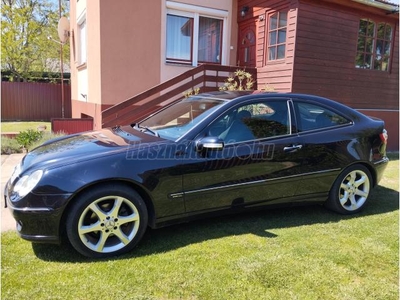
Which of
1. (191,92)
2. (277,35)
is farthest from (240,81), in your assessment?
(277,35)

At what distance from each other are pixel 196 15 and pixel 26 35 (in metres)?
15.8

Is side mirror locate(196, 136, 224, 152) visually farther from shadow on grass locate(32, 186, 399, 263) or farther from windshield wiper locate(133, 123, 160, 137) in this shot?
shadow on grass locate(32, 186, 399, 263)

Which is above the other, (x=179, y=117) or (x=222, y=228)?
(x=179, y=117)

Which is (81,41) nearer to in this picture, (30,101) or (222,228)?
(30,101)

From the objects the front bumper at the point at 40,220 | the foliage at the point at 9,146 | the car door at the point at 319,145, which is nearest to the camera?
the front bumper at the point at 40,220

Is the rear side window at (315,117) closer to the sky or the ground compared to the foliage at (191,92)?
closer to the ground

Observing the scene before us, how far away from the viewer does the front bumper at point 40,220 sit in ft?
9.16

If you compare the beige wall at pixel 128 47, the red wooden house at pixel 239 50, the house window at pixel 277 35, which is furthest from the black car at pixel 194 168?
the house window at pixel 277 35

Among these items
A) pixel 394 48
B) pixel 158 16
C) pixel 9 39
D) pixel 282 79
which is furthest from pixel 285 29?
pixel 9 39

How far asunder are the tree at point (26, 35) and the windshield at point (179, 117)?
1969cm

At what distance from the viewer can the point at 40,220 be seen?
281 cm

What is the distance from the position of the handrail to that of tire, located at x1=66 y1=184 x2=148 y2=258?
15.3 ft

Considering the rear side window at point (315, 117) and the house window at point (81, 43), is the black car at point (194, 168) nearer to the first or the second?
the rear side window at point (315, 117)

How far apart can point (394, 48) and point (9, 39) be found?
20143 mm
